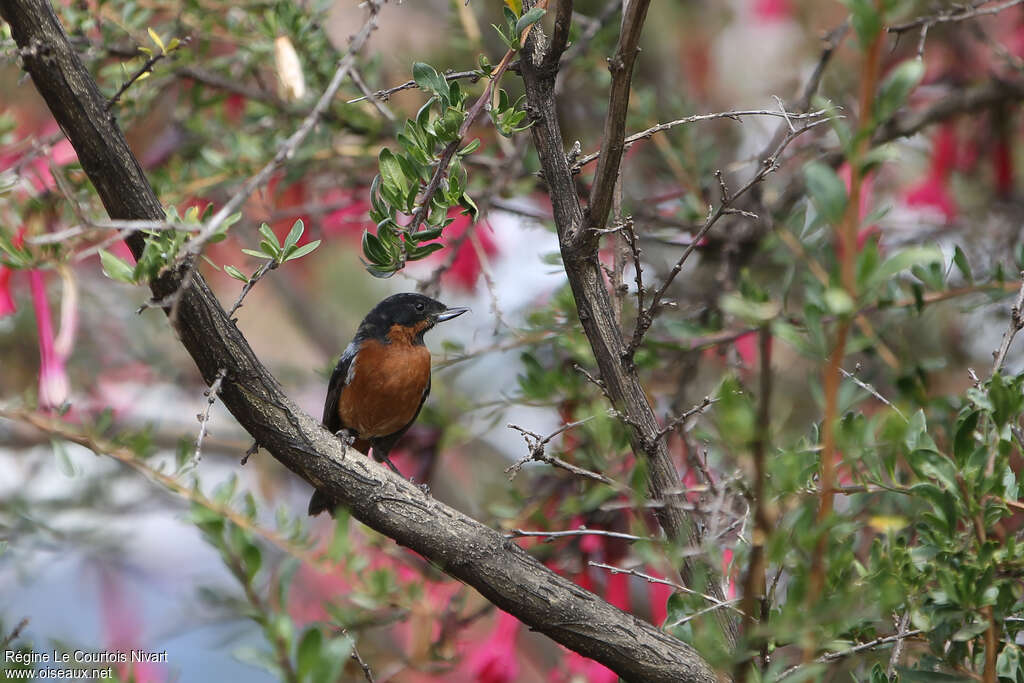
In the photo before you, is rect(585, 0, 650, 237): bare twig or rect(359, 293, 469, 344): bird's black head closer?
rect(585, 0, 650, 237): bare twig

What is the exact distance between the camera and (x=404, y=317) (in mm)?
3531

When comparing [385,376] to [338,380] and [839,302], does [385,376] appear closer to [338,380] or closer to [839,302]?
[338,380]

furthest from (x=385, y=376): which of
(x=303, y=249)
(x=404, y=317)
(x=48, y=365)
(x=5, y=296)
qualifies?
(x=303, y=249)

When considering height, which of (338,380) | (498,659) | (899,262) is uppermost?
(899,262)

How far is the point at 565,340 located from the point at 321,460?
2.87 feet

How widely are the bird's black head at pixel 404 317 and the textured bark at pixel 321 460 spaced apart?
1713 mm

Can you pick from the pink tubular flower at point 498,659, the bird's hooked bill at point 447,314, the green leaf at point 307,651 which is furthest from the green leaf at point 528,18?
the bird's hooked bill at point 447,314

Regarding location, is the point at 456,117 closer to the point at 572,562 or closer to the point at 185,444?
the point at 185,444

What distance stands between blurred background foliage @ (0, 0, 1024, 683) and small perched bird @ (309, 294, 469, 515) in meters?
0.12

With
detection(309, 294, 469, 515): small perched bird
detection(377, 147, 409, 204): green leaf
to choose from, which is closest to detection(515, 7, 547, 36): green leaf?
detection(377, 147, 409, 204): green leaf

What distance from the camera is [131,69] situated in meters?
2.61

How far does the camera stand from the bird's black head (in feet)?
11.5

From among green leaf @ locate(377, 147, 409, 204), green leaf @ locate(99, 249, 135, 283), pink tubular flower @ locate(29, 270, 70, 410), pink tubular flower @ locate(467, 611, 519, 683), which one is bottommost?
pink tubular flower @ locate(467, 611, 519, 683)

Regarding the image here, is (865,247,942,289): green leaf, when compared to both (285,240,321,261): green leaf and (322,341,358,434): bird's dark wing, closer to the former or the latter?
(285,240,321,261): green leaf
